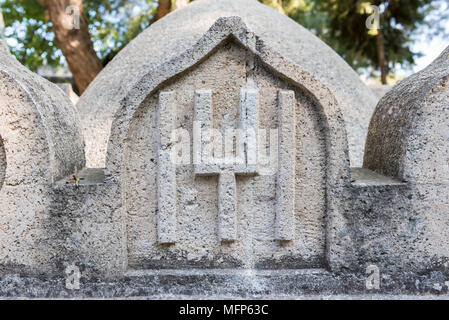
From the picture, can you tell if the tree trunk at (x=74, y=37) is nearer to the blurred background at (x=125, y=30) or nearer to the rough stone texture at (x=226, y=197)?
the blurred background at (x=125, y=30)

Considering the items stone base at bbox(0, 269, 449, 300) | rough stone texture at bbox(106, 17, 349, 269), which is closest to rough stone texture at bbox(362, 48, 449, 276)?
stone base at bbox(0, 269, 449, 300)

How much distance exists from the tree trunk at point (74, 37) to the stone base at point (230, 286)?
18.3 ft

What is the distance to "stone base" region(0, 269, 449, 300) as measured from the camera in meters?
2.14

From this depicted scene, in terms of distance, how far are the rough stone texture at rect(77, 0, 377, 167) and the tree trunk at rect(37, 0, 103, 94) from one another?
2686mm

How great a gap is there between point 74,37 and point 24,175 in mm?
5509

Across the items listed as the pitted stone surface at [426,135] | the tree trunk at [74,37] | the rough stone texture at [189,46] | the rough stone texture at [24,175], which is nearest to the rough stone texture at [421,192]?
the pitted stone surface at [426,135]

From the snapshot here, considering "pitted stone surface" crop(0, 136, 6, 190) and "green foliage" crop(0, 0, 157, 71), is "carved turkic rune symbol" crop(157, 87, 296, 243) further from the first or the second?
"green foliage" crop(0, 0, 157, 71)

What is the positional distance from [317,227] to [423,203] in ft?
1.82

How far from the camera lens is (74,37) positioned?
6.96 meters

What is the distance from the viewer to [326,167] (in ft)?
7.12

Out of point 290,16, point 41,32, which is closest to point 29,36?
point 41,32

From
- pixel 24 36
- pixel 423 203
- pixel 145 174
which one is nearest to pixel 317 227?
pixel 423 203

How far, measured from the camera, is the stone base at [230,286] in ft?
7.04

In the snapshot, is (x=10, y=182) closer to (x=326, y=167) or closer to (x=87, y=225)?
(x=87, y=225)
